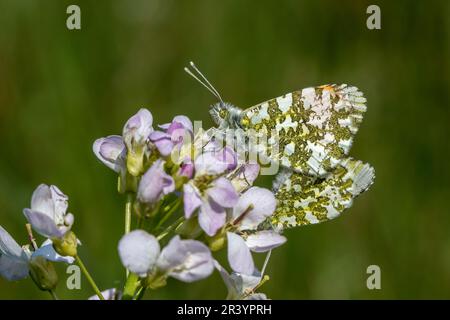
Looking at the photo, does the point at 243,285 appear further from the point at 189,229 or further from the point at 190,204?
the point at 190,204

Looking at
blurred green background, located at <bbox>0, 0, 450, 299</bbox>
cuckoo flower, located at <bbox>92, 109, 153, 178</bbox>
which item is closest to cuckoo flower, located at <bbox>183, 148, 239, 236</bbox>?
cuckoo flower, located at <bbox>92, 109, 153, 178</bbox>

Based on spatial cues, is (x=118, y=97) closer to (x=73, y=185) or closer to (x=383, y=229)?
(x=73, y=185)

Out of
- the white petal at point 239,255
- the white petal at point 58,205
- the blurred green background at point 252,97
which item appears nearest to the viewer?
the white petal at point 239,255

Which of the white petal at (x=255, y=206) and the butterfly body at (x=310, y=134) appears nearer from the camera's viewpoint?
the white petal at (x=255, y=206)

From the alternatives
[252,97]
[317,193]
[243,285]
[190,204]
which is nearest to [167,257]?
[190,204]

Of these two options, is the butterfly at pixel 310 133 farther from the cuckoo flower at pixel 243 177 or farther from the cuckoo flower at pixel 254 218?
the cuckoo flower at pixel 254 218

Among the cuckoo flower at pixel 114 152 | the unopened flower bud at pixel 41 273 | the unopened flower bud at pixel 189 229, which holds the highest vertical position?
the cuckoo flower at pixel 114 152

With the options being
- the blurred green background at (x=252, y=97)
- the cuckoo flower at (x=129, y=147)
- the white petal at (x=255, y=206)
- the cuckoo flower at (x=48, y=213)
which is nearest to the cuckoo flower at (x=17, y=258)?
the cuckoo flower at (x=48, y=213)
